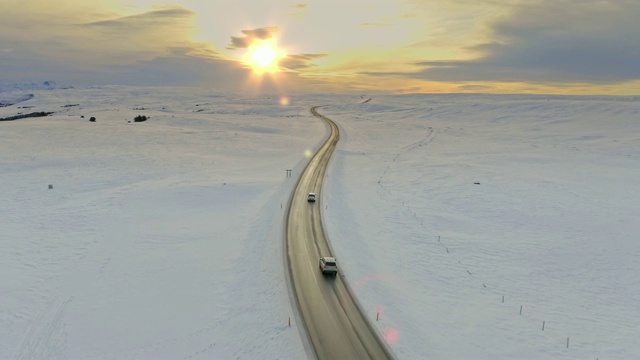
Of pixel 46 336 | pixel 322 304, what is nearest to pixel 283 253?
pixel 322 304

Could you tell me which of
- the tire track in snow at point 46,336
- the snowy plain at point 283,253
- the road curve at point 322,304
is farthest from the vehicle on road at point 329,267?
the tire track in snow at point 46,336

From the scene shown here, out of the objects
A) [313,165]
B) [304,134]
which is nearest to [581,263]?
[313,165]

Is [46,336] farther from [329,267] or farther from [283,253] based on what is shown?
[329,267]

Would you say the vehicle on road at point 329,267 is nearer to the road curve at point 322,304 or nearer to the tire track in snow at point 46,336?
the road curve at point 322,304

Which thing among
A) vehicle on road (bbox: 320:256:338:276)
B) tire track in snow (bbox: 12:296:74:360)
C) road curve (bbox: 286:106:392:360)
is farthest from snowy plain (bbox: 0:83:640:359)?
vehicle on road (bbox: 320:256:338:276)

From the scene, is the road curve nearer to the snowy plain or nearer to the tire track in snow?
the snowy plain

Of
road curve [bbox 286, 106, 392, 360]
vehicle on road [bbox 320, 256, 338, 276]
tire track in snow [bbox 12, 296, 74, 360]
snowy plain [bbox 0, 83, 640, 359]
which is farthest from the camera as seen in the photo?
vehicle on road [bbox 320, 256, 338, 276]
